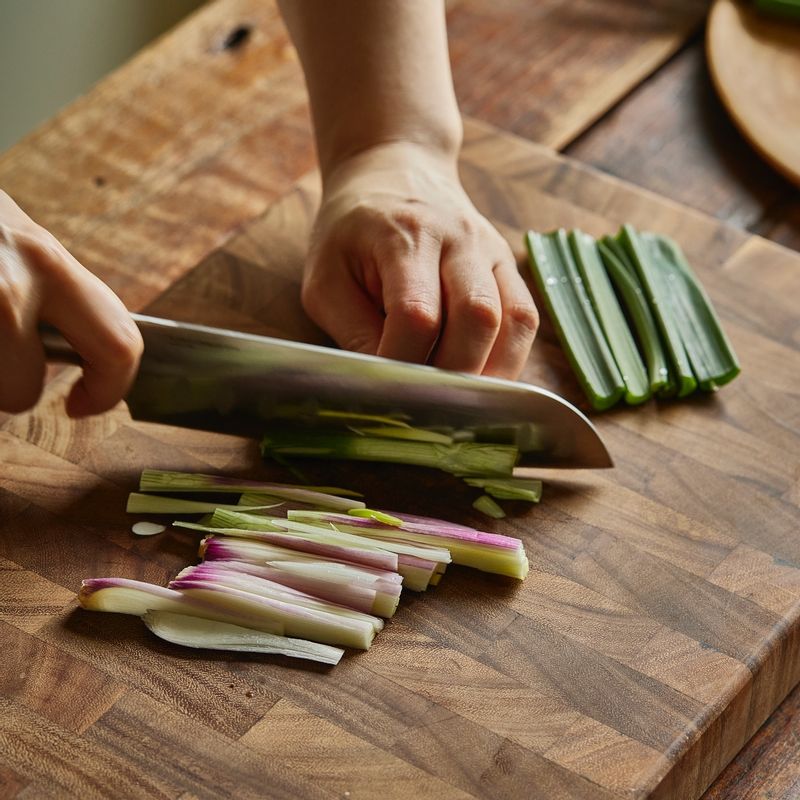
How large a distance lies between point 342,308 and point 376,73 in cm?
45

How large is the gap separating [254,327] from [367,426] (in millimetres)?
345

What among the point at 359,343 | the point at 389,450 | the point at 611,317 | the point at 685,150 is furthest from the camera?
the point at 685,150

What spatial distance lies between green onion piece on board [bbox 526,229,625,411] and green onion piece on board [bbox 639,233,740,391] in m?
0.13

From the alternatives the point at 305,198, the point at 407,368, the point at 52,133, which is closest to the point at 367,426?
the point at 407,368

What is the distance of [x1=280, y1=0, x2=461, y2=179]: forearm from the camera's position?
200 cm

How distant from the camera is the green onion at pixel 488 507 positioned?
5.41 ft

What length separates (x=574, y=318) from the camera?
1.92 meters

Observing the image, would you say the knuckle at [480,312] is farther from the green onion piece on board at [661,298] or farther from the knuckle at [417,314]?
the green onion piece on board at [661,298]

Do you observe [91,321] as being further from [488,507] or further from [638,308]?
[638,308]

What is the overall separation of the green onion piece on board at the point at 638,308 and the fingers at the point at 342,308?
42 cm

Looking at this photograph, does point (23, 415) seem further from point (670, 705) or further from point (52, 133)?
point (670, 705)

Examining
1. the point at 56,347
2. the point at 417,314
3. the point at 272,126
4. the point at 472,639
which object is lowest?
the point at 472,639

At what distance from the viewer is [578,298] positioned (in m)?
1.94

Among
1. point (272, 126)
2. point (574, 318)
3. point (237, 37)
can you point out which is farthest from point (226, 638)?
point (237, 37)
